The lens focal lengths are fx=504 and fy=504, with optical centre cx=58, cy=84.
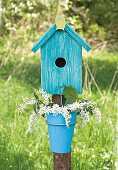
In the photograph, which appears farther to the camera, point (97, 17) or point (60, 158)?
point (97, 17)

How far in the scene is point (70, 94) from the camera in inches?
102

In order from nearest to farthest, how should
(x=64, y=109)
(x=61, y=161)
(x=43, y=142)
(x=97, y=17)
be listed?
(x=64, y=109) → (x=61, y=161) → (x=43, y=142) → (x=97, y=17)

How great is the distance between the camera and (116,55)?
1188 centimetres

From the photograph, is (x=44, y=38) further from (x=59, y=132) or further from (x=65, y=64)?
(x=59, y=132)

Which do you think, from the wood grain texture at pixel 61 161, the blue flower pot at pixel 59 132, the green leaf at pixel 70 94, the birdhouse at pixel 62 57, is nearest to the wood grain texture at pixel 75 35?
the birdhouse at pixel 62 57

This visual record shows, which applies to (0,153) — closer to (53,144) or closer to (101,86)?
(53,144)

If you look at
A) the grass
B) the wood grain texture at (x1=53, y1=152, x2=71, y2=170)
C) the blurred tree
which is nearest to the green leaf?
the wood grain texture at (x1=53, y1=152, x2=71, y2=170)

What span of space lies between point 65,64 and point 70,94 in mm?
198

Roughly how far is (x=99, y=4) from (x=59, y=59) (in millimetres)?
11395

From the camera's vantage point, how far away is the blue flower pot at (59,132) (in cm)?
262

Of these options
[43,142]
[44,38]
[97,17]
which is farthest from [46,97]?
[97,17]

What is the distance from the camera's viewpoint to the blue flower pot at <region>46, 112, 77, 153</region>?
8.61ft

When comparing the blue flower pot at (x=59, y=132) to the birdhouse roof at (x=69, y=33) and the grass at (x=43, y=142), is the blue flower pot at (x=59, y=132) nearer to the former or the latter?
the birdhouse roof at (x=69, y=33)

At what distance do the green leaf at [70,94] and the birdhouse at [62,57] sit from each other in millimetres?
61
